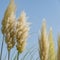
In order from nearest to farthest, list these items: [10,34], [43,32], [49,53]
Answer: [43,32], [49,53], [10,34]

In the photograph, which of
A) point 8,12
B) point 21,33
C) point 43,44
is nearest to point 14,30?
point 21,33

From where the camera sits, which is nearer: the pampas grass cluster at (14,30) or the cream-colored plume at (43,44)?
the cream-colored plume at (43,44)

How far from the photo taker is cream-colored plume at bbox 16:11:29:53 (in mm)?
3195

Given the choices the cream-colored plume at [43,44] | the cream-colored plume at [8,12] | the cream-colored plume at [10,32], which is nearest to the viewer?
the cream-colored plume at [43,44]

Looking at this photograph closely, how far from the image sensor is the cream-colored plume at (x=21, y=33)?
3195 mm

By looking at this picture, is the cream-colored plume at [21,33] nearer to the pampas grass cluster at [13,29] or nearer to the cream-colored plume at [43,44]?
the pampas grass cluster at [13,29]

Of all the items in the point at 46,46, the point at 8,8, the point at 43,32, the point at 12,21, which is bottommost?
the point at 46,46

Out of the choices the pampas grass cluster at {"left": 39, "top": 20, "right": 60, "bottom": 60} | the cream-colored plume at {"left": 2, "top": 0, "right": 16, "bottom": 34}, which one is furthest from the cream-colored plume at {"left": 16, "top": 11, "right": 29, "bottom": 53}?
the pampas grass cluster at {"left": 39, "top": 20, "right": 60, "bottom": 60}

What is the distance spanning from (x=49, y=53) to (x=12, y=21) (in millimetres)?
906

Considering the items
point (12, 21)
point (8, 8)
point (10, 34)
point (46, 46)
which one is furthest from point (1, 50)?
point (46, 46)

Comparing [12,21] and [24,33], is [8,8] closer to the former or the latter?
[12,21]

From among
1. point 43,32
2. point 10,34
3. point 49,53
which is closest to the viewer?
point 43,32

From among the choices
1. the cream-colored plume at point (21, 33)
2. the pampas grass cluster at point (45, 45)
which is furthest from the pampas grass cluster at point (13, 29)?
the pampas grass cluster at point (45, 45)

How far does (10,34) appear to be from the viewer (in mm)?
3170
